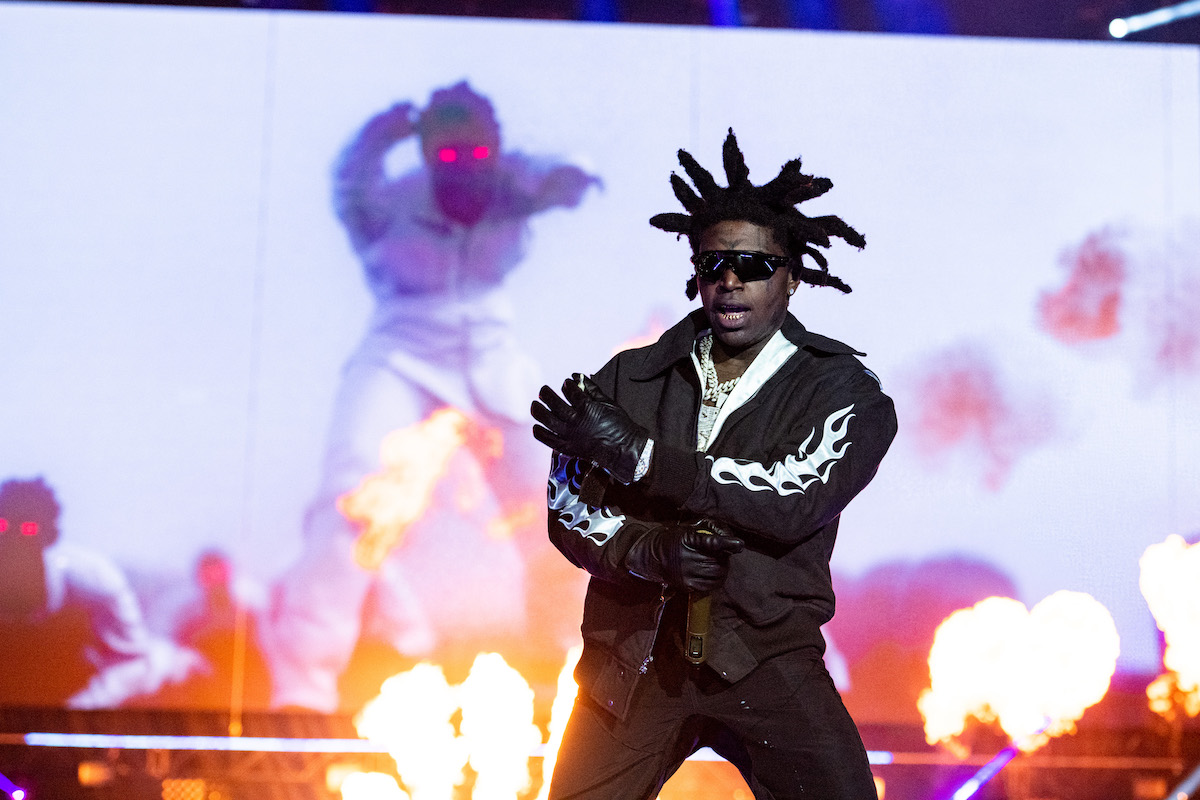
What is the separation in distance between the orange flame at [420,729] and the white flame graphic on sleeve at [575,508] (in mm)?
2887

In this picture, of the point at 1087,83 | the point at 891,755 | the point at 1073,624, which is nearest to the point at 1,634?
the point at 891,755

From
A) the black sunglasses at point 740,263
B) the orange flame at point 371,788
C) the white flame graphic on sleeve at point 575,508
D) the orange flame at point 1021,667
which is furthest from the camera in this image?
the orange flame at point 1021,667

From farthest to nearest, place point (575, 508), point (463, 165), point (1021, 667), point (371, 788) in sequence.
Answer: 1. point (463, 165)
2. point (1021, 667)
3. point (371, 788)
4. point (575, 508)

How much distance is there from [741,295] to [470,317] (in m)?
3.18

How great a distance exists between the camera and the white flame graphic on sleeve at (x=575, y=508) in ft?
6.85

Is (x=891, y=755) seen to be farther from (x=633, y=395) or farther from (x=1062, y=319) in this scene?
(x=633, y=395)

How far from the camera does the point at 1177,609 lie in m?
5.18

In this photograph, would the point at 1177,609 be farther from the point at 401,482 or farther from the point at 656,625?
the point at 656,625

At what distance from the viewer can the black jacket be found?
197 centimetres

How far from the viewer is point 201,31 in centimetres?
537

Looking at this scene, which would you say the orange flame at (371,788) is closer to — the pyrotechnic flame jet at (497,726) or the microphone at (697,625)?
the pyrotechnic flame jet at (497,726)

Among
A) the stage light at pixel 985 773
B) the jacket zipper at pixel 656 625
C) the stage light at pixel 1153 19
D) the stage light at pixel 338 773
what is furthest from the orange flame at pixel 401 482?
the stage light at pixel 1153 19

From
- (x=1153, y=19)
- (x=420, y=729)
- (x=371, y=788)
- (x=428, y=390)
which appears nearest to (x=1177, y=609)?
(x=1153, y=19)

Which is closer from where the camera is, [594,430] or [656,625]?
[594,430]
